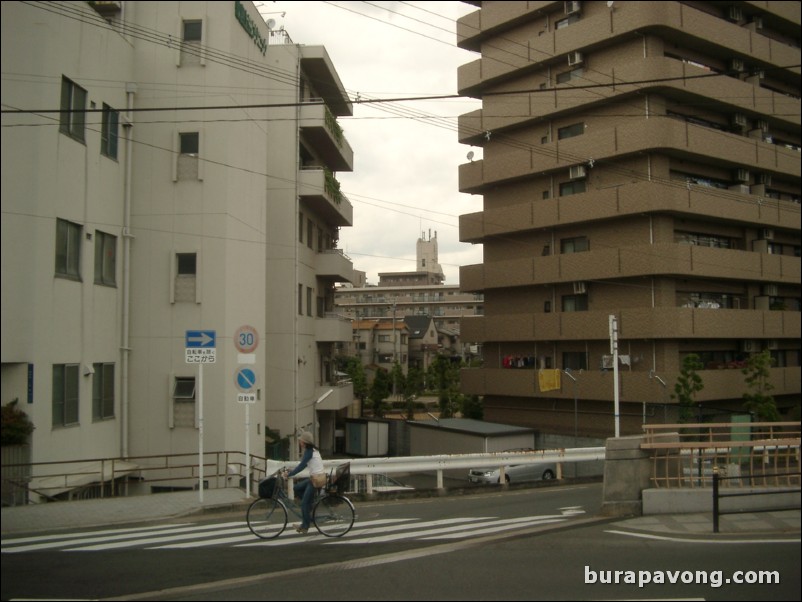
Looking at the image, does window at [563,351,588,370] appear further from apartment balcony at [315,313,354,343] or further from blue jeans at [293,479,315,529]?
blue jeans at [293,479,315,529]

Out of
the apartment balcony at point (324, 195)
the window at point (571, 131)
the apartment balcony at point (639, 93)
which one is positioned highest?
the apartment balcony at point (639, 93)

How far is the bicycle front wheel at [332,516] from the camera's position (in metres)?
10.4

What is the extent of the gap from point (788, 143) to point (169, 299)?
33.1 meters

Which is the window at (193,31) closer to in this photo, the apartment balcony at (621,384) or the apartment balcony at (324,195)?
the apartment balcony at (324,195)

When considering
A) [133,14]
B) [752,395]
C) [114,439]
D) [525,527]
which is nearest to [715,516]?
[525,527]

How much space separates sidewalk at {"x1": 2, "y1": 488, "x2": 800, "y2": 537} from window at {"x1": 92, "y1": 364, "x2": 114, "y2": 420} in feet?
12.7

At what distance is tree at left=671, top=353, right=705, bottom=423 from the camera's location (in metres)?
27.3

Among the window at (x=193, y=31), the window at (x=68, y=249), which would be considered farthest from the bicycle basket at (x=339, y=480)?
the window at (x=193, y=31)

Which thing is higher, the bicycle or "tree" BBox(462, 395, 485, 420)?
the bicycle

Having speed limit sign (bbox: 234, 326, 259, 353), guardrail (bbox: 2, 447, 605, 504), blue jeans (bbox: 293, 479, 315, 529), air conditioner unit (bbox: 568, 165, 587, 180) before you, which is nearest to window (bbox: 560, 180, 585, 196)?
air conditioner unit (bbox: 568, 165, 587, 180)

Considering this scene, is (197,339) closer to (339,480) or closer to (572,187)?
(339,480)

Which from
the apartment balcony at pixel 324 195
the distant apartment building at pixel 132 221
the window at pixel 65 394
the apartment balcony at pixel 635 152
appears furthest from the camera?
the apartment balcony at pixel 635 152

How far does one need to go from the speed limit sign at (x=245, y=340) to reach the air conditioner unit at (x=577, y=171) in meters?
22.3

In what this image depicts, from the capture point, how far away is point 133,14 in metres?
17.3
